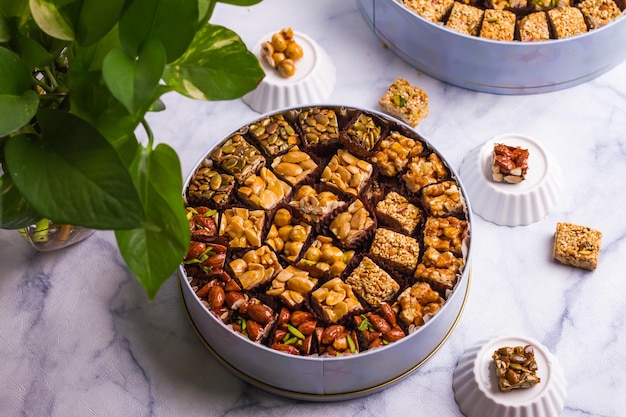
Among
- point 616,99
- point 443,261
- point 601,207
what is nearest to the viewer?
point 443,261

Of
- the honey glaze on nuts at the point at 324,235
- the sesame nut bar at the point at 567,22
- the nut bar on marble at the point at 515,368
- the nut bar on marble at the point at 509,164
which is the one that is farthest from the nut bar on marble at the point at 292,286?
the sesame nut bar at the point at 567,22

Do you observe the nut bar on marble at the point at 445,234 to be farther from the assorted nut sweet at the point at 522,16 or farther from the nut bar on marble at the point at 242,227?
the assorted nut sweet at the point at 522,16

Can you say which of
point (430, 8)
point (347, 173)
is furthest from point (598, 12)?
point (347, 173)

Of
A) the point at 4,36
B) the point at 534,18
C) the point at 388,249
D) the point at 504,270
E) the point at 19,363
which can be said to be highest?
the point at 4,36

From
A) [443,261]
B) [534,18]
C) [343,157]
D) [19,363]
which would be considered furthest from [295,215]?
[534,18]

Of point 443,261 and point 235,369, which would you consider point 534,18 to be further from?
point 235,369

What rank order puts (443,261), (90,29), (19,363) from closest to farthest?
(90,29), (443,261), (19,363)
